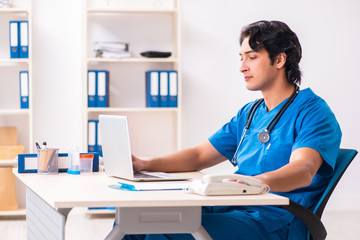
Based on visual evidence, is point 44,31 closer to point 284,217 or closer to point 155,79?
point 155,79

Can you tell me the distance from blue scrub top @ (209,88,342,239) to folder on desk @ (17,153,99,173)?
0.60 meters

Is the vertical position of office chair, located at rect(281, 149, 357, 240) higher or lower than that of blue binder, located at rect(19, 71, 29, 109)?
lower

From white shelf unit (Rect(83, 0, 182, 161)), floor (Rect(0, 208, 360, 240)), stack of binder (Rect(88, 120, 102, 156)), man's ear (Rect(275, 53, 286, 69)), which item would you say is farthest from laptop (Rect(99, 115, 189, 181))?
white shelf unit (Rect(83, 0, 182, 161))

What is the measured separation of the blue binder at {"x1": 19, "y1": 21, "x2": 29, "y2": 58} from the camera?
4.04 meters

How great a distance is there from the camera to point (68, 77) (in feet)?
14.4

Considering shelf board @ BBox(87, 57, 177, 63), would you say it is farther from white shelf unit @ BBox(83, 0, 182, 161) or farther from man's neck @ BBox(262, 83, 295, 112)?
man's neck @ BBox(262, 83, 295, 112)

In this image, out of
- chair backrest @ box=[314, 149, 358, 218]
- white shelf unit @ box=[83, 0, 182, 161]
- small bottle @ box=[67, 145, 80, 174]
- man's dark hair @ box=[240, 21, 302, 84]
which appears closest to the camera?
chair backrest @ box=[314, 149, 358, 218]

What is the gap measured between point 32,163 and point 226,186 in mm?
1033

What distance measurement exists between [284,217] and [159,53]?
260 cm

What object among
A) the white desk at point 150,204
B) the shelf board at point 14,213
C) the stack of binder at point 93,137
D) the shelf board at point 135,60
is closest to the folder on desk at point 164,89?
the shelf board at point 135,60

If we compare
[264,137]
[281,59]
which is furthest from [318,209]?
[281,59]

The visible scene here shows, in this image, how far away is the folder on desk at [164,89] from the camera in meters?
4.14

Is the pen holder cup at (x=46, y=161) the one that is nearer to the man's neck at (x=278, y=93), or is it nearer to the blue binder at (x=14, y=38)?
the man's neck at (x=278, y=93)

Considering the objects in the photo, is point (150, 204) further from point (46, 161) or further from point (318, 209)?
point (46, 161)
